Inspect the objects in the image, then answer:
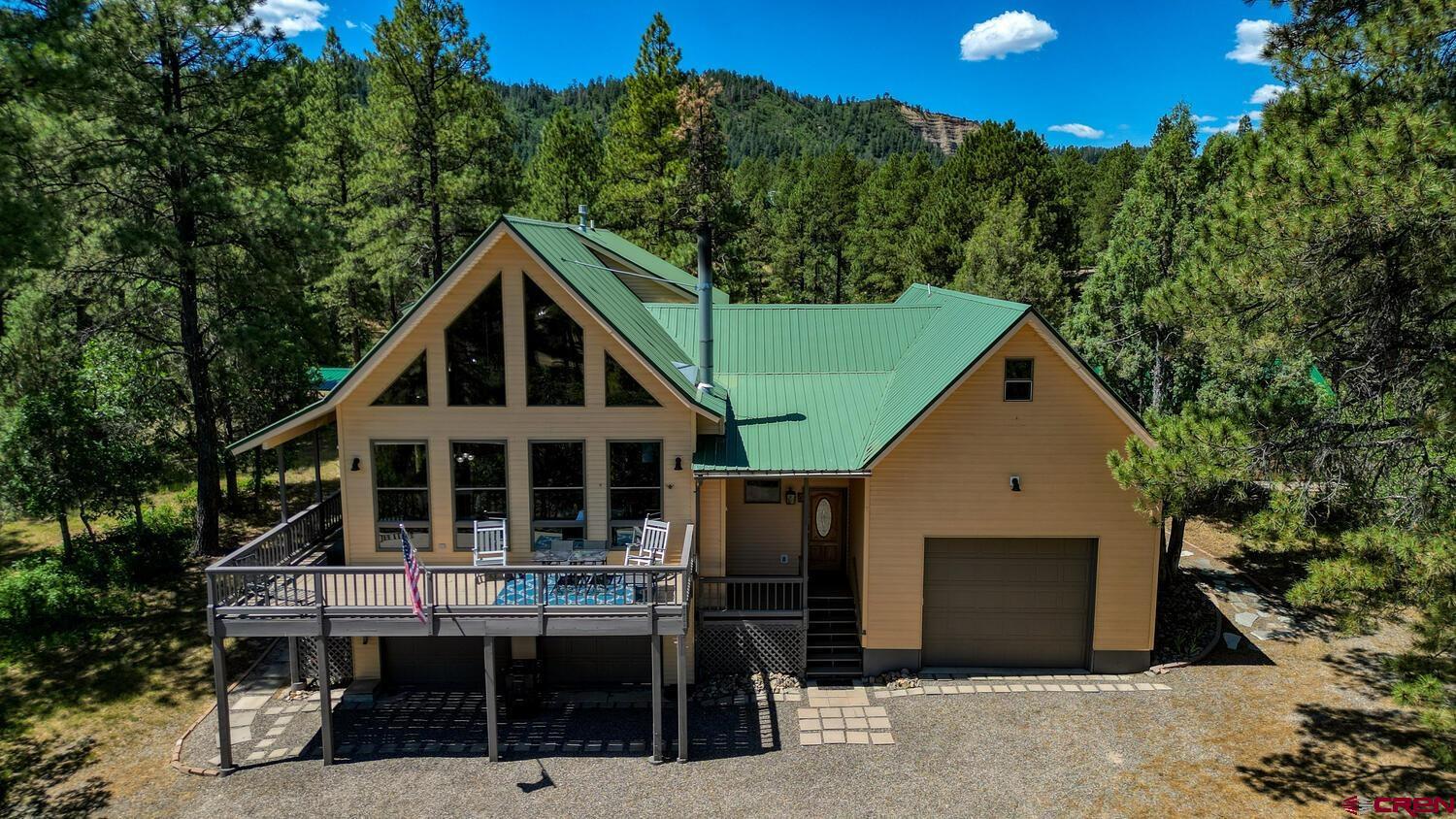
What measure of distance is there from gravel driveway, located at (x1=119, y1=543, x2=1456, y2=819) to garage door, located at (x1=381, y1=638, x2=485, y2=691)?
256cm

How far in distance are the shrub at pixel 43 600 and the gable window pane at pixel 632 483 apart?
1243 centimetres

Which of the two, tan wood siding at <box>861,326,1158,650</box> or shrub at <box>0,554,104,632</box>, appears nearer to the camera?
tan wood siding at <box>861,326,1158,650</box>

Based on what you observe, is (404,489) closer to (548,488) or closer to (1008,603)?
(548,488)

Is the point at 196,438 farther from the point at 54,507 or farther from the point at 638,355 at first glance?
the point at 638,355

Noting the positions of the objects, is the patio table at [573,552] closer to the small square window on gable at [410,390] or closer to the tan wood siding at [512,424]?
the tan wood siding at [512,424]

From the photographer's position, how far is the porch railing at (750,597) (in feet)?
50.3

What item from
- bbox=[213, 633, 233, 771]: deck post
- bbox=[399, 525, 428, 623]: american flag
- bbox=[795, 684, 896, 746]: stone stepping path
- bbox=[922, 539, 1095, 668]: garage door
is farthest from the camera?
bbox=[922, 539, 1095, 668]: garage door

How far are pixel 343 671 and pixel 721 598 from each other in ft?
24.5

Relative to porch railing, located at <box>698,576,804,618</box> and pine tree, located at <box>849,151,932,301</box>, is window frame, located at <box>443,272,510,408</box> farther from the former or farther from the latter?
pine tree, located at <box>849,151,932,301</box>

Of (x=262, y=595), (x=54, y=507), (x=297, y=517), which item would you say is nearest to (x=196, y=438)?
(x=54, y=507)

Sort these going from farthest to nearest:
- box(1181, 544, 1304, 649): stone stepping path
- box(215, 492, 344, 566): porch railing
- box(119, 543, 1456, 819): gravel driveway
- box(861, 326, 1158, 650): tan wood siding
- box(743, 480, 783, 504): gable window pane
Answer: box(743, 480, 783, 504): gable window pane < box(1181, 544, 1304, 649): stone stepping path < box(861, 326, 1158, 650): tan wood siding < box(215, 492, 344, 566): porch railing < box(119, 543, 1456, 819): gravel driveway

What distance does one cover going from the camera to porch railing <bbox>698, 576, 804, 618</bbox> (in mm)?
15320

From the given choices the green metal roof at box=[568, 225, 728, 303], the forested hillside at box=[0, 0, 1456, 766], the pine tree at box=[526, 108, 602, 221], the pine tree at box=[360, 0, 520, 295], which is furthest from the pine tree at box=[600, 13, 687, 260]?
the green metal roof at box=[568, 225, 728, 303]

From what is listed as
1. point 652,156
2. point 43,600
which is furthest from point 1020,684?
point 652,156
